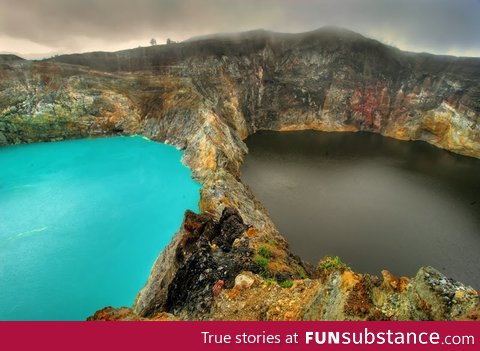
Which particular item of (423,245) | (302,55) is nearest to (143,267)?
(423,245)

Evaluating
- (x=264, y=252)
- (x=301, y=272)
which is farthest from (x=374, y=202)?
(x=264, y=252)

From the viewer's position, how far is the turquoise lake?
737 inches

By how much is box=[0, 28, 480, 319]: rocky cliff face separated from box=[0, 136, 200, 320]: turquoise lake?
2821 mm

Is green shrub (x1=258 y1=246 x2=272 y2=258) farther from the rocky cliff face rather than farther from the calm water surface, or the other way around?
the calm water surface

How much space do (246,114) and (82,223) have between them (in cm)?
4541

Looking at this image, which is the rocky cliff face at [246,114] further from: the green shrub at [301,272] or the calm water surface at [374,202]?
the calm water surface at [374,202]

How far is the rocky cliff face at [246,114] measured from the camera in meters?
10.9

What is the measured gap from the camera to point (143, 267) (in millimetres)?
21469

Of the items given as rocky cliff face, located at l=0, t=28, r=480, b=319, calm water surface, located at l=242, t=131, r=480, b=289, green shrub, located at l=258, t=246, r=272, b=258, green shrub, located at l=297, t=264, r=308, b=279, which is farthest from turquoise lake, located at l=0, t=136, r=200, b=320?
calm water surface, located at l=242, t=131, r=480, b=289

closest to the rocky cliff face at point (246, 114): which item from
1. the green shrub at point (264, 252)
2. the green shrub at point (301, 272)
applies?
the green shrub at point (264, 252)

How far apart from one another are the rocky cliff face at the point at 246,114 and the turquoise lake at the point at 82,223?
9.26 ft

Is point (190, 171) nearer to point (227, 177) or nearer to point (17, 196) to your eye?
point (227, 177)
